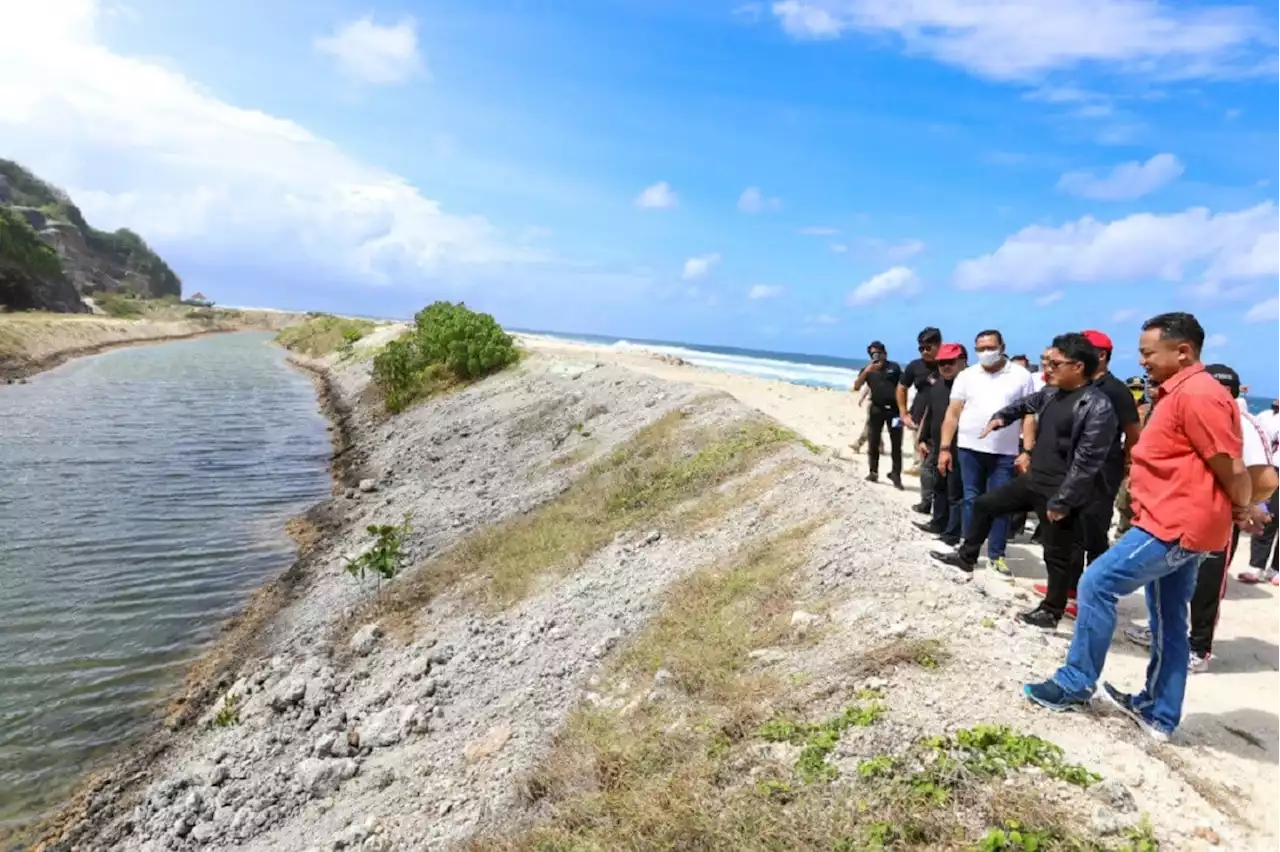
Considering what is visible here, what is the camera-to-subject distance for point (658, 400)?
55.9 ft

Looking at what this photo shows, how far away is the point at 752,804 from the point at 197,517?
14.4 m

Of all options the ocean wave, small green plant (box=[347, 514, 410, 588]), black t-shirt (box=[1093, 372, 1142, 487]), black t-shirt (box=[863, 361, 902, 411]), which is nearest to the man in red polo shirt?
black t-shirt (box=[1093, 372, 1142, 487])

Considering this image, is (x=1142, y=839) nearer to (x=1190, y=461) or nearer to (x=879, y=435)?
(x=1190, y=461)

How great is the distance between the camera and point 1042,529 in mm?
6504

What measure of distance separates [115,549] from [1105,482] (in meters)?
14.3

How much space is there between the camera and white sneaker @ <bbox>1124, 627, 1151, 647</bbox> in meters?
6.33

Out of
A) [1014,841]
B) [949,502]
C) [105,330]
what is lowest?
[1014,841]

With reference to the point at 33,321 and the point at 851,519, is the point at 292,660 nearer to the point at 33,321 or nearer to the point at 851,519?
the point at 851,519

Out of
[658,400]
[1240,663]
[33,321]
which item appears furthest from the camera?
[33,321]

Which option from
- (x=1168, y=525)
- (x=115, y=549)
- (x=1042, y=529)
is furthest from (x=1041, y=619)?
(x=115, y=549)

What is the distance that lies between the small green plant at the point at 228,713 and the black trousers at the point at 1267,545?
11.4 meters

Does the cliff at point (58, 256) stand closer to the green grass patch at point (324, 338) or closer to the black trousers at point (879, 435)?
the green grass patch at point (324, 338)

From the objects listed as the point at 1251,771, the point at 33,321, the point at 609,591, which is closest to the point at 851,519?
the point at 609,591

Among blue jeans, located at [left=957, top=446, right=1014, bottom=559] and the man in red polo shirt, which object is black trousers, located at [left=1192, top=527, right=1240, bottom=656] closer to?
the man in red polo shirt
